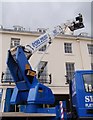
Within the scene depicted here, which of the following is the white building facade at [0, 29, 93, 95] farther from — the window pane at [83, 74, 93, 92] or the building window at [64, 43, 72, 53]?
the window pane at [83, 74, 93, 92]

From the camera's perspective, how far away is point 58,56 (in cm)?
1945

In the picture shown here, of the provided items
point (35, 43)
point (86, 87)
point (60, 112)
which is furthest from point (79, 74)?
point (35, 43)

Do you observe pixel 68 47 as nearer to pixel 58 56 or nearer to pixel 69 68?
pixel 58 56

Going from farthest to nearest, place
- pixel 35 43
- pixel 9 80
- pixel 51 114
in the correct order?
pixel 9 80 → pixel 35 43 → pixel 51 114

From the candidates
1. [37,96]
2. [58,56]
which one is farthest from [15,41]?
[37,96]

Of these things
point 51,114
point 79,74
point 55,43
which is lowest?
point 51,114

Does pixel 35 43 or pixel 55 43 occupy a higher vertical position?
pixel 55 43

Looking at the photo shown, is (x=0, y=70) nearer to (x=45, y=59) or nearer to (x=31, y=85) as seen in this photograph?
(x=45, y=59)

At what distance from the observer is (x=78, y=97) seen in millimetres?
6680

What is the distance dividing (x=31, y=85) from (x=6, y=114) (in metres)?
1.61

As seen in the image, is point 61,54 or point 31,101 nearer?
point 31,101

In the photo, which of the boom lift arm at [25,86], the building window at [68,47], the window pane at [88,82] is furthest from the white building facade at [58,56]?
the window pane at [88,82]

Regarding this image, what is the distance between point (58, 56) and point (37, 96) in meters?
12.8

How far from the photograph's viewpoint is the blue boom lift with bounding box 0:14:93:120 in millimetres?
6594
